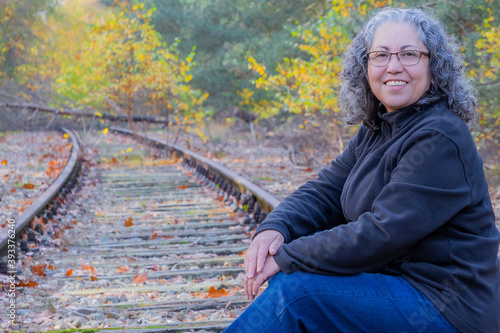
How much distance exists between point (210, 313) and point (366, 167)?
1405 millimetres

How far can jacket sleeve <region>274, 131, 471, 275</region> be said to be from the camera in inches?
64.5

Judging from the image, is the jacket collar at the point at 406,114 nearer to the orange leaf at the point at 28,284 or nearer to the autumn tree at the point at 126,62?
the orange leaf at the point at 28,284

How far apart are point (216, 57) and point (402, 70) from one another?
17.8m

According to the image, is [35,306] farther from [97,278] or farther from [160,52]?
[160,52]

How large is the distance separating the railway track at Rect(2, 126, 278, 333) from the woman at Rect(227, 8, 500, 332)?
3.06 feet

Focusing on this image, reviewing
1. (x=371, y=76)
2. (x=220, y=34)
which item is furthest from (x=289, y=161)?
(x=220, y=34)

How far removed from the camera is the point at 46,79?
92.8 feet

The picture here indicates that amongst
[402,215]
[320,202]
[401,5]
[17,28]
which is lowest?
[320,202]

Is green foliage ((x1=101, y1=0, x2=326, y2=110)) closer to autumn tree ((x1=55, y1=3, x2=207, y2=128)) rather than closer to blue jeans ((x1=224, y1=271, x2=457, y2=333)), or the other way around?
autumn tree ((x1=55, y1=3, x2=207, y2=128))

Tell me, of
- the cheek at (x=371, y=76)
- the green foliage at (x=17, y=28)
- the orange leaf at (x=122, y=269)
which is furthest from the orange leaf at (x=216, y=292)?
the green foliage at (x=17, y=28)

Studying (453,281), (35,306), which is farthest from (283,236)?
(35,306)

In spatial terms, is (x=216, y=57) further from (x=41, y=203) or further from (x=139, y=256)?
(x=139, y=256)

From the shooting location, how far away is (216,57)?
1925 cm

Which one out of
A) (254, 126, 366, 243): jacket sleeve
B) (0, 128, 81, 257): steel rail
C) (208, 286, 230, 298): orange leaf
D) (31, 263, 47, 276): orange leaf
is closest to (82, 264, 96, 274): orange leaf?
(31, 263, 47, 276): orange leaf
